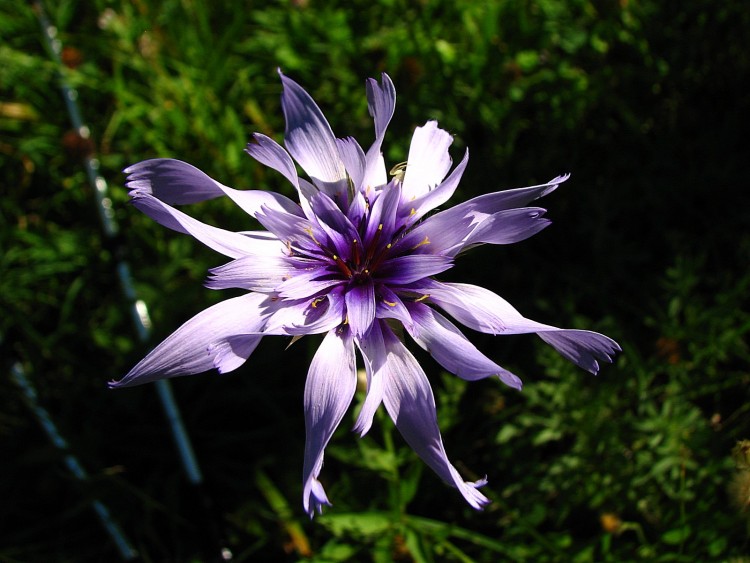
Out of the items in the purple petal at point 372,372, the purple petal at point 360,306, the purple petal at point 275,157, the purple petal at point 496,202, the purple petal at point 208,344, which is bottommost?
the purple petal at point 372,372

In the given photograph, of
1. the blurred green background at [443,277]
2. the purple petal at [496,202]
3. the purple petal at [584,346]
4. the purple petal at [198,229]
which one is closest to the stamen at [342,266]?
the purple petal at [198,229]

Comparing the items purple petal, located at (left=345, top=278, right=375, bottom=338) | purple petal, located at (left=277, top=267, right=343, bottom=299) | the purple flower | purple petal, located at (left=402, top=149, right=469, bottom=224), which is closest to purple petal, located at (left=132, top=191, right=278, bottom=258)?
the purple flower

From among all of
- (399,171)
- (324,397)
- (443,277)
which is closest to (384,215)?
(399,171)

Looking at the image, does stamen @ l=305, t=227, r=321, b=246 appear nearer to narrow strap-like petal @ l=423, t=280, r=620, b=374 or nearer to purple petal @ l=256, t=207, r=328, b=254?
purple petal @ l=256, t=207, r=328, b=254

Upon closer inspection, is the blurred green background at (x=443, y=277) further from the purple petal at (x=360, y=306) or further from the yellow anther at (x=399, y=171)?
the yellow anther at (x=399, y=171)

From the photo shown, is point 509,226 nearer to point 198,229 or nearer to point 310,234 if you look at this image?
point 310,234

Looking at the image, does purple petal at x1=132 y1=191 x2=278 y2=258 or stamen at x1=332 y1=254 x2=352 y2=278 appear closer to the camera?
purple petal at x1=132 y1=191 x2=278 y2=258

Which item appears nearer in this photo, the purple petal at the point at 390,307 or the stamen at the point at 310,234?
the purple petal at the point at 390,307
